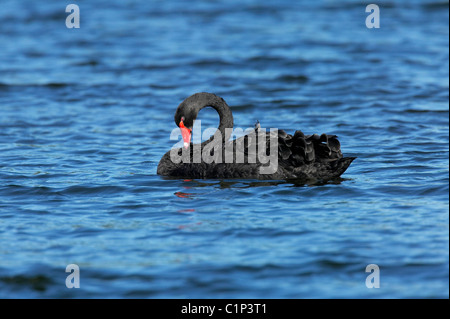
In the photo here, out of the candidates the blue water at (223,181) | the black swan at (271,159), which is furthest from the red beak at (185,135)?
the blue water at (223,181)

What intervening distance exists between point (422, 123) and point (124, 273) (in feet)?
26.1

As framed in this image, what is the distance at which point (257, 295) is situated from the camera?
18.3 feet

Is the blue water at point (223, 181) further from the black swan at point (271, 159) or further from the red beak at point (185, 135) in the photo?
the red beak at point (185, 135)

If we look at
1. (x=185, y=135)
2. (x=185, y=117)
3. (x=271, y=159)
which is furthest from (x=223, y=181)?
(x=185, y=117)

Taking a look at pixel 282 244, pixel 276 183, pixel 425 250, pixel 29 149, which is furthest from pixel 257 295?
pixel 29 149

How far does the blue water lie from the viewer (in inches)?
237

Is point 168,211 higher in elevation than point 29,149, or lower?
lower

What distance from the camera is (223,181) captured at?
8875 mm

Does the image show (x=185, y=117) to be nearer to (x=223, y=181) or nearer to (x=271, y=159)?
(x=223, y=181)

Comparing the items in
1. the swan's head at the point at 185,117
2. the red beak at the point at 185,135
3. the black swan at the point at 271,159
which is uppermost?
the swan's head at the point at 185,117

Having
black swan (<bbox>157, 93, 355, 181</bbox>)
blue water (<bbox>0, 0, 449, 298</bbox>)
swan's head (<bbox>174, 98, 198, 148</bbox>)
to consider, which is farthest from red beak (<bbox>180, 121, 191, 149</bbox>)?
blue water (<bbox>0, 0, 449, 298</bbox>)

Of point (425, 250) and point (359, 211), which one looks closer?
point (425, 250)

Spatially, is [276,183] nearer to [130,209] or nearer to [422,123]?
[130,209]

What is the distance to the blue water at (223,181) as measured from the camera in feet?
19.7
